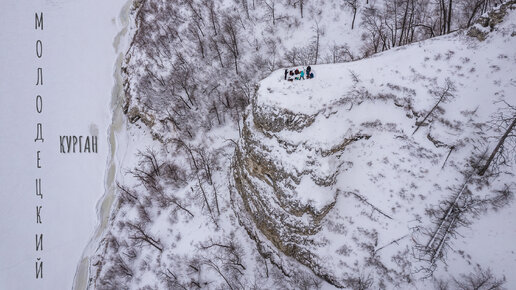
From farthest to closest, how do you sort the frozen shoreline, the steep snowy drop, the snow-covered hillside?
1. the frozen shoreline
2. the steep snowy drop
3. the snow-covered hillside

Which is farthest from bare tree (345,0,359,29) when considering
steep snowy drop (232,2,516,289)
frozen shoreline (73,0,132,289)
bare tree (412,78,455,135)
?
frozen shoreline (73,0,132,289)

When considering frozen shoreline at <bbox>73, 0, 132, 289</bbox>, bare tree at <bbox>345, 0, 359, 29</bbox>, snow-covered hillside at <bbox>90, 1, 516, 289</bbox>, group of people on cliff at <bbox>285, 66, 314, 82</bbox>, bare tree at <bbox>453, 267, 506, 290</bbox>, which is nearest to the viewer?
bare tree at <bbox>453, 267, 506, 290</bbox>

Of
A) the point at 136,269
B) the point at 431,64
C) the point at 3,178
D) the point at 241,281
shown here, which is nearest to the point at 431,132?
the point at 431,64

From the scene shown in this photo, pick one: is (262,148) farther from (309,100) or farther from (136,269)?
(136,269)

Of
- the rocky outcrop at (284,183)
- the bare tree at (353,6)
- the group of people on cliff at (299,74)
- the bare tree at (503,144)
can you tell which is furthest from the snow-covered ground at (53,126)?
the bare tree at (503,144)

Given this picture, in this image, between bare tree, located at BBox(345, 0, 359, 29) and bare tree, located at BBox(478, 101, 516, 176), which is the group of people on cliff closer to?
bare tree, located at BBox(478, 101, 516, 176)
